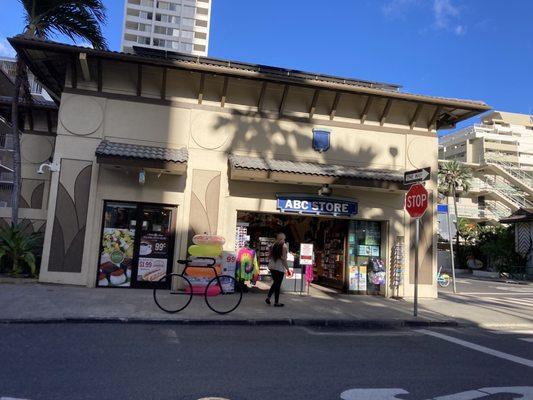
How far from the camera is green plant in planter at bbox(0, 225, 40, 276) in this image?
39.8 ft

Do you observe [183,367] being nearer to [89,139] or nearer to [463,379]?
[463,379]

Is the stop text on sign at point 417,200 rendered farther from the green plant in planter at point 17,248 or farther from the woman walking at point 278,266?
the green plant in planter at point 17,248

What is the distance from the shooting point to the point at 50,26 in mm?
13711

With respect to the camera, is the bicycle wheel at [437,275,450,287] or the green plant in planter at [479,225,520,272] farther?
the green plant in planter at [479,225,520,272]

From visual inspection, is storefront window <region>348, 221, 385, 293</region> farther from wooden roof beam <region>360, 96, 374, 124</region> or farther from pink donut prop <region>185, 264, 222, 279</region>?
pink donut prop <region>185, 264, 222, 279</region>

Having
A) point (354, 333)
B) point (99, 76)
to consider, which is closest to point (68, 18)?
point (99, 76)

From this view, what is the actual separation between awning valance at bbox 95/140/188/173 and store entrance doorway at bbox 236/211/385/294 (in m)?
2.76

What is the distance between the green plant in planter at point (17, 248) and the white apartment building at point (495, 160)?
5394 cm

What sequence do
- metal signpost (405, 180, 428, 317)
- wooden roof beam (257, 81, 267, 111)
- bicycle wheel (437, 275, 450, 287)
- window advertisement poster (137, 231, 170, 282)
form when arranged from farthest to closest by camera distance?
bicycle wheel (437, 275, 450, 287) < wooden roof beam (257, 81, 267, 111) < window advertisement poster (137, 231, 170, 282) < metal signpost (405, 180, 428, 317)

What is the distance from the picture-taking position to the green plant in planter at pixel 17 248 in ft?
39.8

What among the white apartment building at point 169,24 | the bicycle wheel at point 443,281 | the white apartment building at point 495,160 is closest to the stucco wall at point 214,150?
the bicycle wheel at point 443,281

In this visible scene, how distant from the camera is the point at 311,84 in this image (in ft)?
41.6

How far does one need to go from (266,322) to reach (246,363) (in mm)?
3072

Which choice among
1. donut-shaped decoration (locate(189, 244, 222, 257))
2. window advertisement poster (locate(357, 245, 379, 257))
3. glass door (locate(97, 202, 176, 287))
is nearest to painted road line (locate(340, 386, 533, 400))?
donut-shaped decoration (locate(189, 244, 222, 257))
